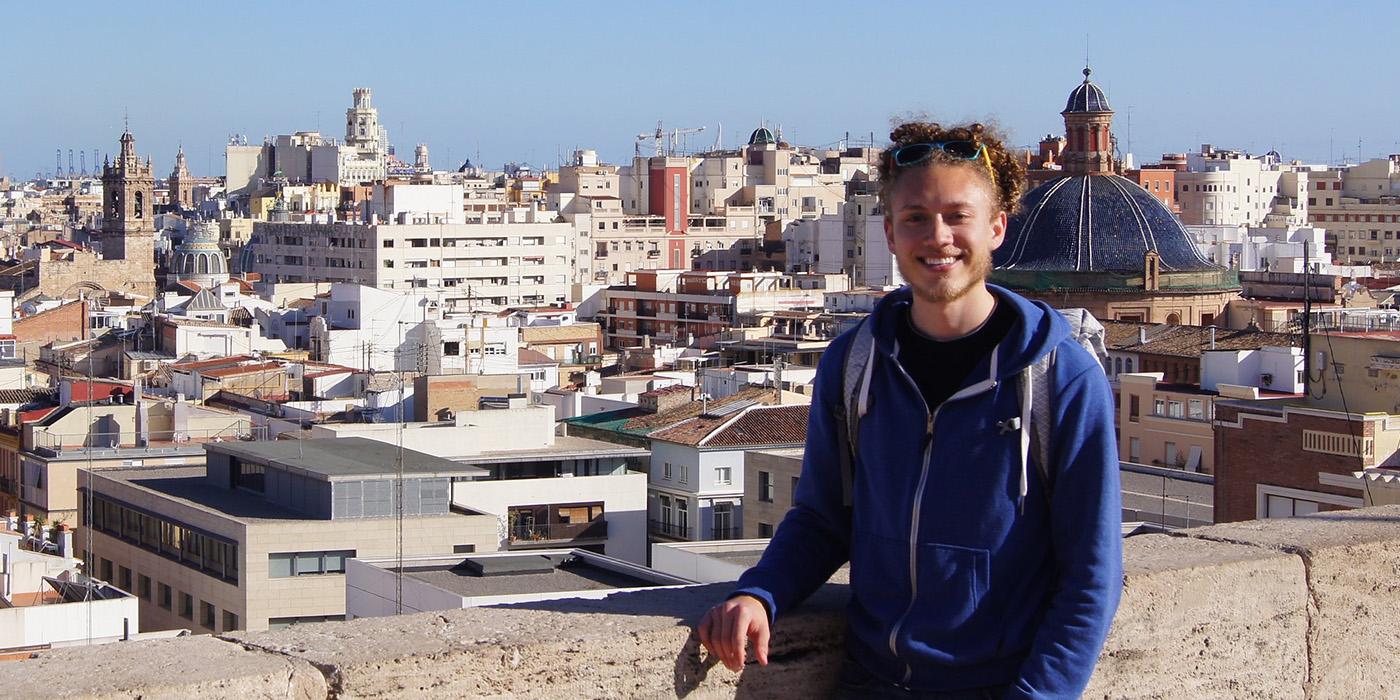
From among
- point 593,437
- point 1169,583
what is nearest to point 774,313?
point 593,437

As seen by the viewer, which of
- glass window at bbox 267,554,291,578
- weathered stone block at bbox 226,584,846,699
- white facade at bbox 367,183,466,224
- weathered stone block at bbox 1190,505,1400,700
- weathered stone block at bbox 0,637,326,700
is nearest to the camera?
weathered stone block at bbox 0,637,326,700

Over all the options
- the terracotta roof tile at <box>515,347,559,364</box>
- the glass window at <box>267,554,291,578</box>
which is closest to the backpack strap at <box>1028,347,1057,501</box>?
the glass window at <box>267,554,291,578</box>

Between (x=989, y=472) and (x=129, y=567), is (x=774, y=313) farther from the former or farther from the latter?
(x=989, y=472)

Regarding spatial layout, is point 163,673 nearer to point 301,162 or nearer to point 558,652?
point 558,652

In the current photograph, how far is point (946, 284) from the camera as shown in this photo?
10.3 ft

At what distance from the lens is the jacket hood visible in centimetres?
309

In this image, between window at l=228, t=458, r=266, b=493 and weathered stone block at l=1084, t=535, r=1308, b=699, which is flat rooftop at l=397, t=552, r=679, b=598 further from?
weathered stone block at l=1084, t=535, r=1308, b=699

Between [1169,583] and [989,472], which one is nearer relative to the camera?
[989,472]

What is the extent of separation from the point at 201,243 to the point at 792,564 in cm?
7236

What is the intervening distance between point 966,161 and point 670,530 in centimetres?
2140

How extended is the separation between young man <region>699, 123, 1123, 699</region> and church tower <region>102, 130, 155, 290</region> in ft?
253

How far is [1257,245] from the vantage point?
→ 64.2 meters

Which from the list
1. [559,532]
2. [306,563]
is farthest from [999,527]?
[559,532]

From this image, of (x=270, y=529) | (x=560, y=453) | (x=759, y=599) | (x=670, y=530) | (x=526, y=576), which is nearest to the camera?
(x=759, y=599)
